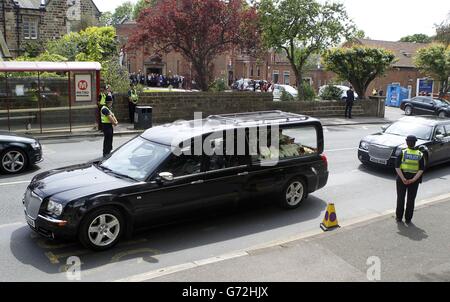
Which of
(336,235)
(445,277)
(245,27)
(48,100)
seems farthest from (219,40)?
(445,277)

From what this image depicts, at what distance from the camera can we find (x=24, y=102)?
17359 millimetres

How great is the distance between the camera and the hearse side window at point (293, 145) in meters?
8.45

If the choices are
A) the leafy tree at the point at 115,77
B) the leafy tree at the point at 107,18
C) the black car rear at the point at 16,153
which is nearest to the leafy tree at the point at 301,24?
the leafy tree at the point at 115,77

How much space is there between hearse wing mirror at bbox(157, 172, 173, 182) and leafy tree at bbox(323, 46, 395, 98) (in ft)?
78.7

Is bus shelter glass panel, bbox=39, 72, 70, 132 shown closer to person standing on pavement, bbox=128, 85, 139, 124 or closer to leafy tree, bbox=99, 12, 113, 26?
person standing on pavement, bbox=128, 85, 139, 124

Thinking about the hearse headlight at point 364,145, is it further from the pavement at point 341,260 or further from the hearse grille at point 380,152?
the pavement at point 341,260

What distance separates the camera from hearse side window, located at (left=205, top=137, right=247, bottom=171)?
24.9 feet

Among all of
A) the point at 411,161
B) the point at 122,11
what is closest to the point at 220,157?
the point at 411,161

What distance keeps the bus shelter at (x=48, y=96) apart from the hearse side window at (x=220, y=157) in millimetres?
11127

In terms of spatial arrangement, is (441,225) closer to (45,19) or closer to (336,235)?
(336,235)

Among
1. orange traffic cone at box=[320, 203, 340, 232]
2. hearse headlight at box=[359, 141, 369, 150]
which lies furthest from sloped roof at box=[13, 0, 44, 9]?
orange traffic cone at box=[320, 203, 340, 232]

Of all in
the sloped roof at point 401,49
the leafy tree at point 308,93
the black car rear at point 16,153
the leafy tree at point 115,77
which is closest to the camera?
the black car rear at point 16,153

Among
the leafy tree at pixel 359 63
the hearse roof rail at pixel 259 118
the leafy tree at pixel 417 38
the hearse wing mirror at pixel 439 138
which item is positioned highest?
the leafy tree at pixel 417 38

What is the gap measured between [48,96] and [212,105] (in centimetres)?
826
